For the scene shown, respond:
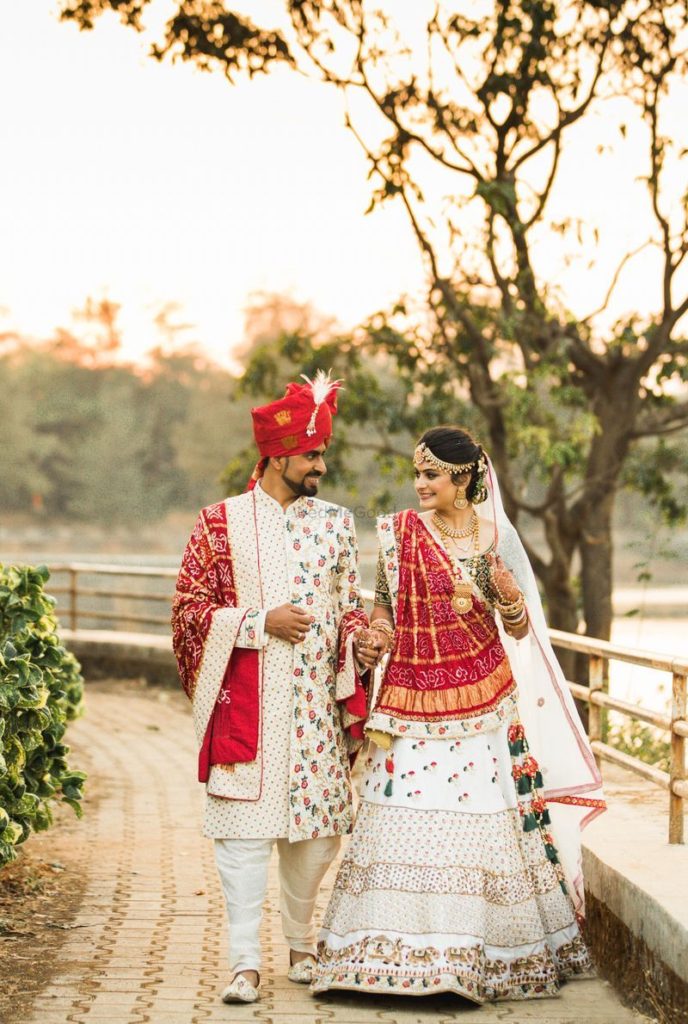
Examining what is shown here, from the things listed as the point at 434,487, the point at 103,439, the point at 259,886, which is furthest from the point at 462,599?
the point at 103,439

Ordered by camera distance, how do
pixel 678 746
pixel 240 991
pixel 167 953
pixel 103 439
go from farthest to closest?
pixel 103 439 < pixel 167 953 < pixel 678 746 < pixel 240 991

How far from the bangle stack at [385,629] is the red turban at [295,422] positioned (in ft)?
1.96

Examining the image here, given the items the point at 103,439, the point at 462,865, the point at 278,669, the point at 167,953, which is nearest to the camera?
the point at 462,865

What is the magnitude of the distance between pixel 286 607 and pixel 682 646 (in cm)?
2107

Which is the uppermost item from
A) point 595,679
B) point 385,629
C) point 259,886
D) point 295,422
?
point 295,422

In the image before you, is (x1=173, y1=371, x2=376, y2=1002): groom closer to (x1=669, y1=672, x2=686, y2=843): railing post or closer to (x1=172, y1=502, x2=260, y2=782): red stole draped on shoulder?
(x1=172, y1=502, x2=260, y2=782): red stole draped on shoulder

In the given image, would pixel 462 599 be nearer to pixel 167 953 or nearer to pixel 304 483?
pixel 304 483

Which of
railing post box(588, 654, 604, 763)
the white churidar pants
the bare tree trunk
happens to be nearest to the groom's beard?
the white churidar pants

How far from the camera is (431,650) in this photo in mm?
4965

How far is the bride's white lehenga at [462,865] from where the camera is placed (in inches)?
181

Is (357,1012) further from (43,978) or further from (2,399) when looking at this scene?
(2,399)

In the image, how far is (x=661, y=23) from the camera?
10992 mm

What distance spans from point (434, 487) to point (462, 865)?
1.20 meters

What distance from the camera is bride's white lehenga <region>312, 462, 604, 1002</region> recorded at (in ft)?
15.1
